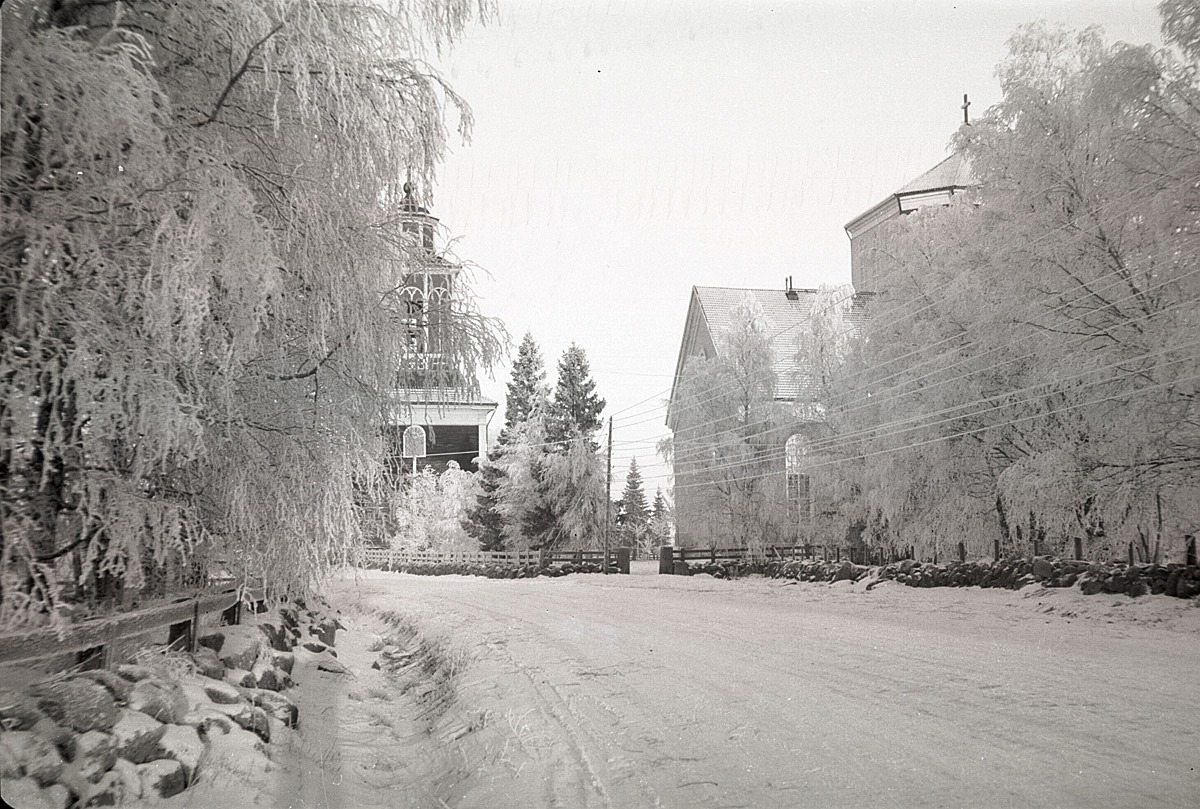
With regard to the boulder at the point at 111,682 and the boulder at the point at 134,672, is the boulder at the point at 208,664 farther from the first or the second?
the boulder at the point at 111,682

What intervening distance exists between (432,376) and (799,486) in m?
11.2

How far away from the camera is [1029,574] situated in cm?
880

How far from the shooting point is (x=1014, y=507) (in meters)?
8.63

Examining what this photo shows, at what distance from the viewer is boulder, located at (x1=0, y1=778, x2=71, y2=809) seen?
7.11ft

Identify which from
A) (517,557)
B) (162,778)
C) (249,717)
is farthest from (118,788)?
(517,557)

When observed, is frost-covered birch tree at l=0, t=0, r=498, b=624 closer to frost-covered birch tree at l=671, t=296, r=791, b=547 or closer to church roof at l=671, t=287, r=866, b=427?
church roof at l=671, t=287, r=866, b=427

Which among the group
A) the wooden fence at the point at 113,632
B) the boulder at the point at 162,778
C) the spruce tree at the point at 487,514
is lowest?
the boulder at the point at 162,778

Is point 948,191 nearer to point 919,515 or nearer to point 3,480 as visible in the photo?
point 919,515

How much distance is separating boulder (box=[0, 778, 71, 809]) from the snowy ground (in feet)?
2.66

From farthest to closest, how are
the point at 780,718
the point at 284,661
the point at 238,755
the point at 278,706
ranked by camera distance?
the point at 284,661
the point at 278,706
the point at 780,718
the point at 238,755

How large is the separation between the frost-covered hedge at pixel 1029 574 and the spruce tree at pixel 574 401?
5.04 m

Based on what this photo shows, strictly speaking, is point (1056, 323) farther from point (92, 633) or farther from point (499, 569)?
point (92, 633)

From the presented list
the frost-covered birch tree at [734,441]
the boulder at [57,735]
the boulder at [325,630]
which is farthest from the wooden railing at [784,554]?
the boulder at [57,735]

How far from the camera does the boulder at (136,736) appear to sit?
254 cm
